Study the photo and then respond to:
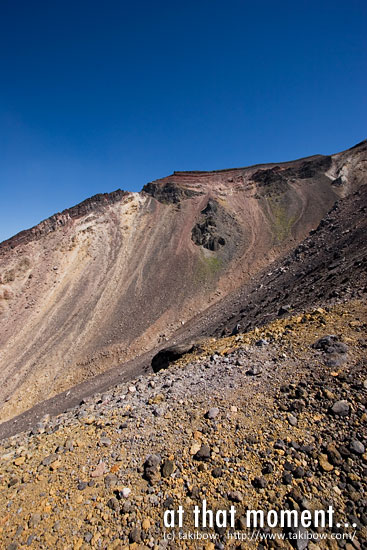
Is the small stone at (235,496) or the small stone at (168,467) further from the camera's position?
the small stone at (168,467)

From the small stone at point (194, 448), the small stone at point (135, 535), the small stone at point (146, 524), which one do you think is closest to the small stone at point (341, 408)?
the small stone at point (194, 448)

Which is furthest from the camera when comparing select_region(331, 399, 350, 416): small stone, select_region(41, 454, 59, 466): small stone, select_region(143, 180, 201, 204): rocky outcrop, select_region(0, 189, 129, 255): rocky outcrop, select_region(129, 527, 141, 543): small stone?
select_region(143, 180, 201, 204): rocky outcrop

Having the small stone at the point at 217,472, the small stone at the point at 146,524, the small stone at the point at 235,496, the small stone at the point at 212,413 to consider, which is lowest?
the small stone at the point at 235,496

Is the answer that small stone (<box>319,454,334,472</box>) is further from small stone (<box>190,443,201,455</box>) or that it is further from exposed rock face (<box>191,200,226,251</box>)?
exposed rock face (<box>191,200,226,251</box>)

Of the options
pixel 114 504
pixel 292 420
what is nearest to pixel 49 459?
pixel 114 504

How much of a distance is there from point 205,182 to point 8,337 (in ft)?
134

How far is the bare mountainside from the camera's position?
24.6 meters

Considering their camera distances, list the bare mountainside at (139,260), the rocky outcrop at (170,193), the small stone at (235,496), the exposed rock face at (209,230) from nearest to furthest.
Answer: the small stone at (235,496), the bare mountainside at (139,260), the exposed rock face at (209,230), the rocky outcrop at (170,193)

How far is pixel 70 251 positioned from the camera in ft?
123

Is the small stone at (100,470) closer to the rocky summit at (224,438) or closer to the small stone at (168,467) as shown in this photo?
the rocky summit at (224,438)

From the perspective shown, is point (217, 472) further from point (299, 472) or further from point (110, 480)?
point (110, 480)

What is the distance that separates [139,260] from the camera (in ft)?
114

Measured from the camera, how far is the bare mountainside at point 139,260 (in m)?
24.6

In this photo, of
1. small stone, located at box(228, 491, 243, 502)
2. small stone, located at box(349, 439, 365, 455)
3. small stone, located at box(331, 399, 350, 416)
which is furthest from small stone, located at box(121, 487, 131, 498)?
small stone, located at box(331, 399, 350, 416)
